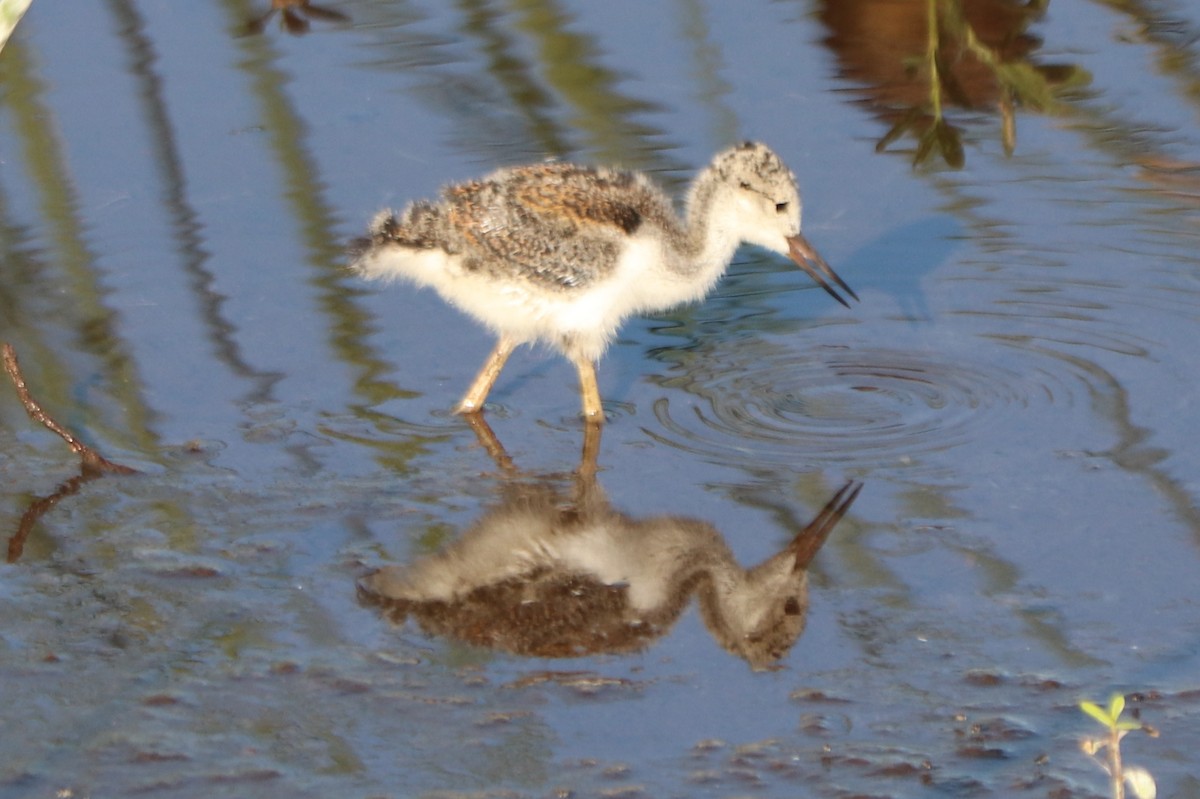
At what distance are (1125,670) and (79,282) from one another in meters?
4.13

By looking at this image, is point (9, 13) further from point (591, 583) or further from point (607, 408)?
point (607, 408)

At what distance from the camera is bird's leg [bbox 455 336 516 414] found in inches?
222

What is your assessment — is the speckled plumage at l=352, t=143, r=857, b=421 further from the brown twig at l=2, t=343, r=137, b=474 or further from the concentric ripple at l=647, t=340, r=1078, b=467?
the brown twig at l=2, t=343, r=137, b=474

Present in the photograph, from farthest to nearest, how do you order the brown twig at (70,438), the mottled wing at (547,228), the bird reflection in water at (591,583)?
the mottled wing at (547,228) → the brown twig at (70,438) → the bird reflection in water at (591,583)

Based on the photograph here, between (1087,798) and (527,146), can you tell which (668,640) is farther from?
(527,146)

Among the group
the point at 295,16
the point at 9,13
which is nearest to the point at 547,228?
the point at 9,13

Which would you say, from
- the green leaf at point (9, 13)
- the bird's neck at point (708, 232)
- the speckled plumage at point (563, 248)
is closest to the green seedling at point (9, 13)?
the green leaf at point (9, 13)

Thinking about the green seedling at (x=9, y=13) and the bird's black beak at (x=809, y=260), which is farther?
the bird's black beak at (x=809, y=260)

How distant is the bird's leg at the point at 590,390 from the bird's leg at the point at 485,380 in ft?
0.94

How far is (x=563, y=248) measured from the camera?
5.43 metres

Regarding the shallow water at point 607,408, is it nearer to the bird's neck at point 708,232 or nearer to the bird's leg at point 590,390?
the bird's leg at point 590,390

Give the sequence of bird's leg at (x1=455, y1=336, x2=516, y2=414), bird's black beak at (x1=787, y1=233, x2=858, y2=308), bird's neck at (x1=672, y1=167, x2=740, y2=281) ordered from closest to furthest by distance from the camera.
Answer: bird's leg at (x1=455, y1=336, x2=516, y2=414) → bird's neck at (x1=672, y1=167, x2=740, y2=281) → bird's black beak at (x1=787, y1=233, x2=858, y2=308)

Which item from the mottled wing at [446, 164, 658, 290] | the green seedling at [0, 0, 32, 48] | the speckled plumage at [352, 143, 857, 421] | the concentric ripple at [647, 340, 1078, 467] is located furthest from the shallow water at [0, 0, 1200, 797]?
the green seedling at [0, 0, 32, 48]

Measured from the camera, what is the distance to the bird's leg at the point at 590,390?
5.54 meters
